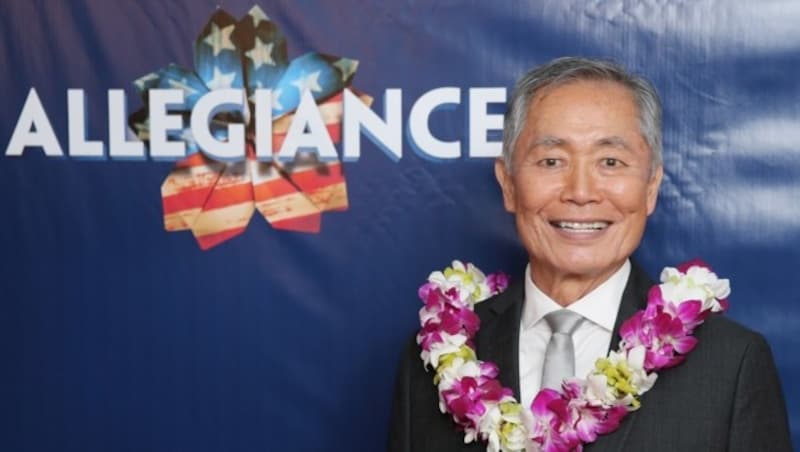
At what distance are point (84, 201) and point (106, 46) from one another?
1.18 feet

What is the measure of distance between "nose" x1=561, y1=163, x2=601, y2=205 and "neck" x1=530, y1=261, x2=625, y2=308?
0.12 metres

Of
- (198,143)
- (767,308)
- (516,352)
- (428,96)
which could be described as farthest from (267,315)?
(767,308)

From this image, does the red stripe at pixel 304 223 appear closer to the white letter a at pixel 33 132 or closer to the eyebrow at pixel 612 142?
the white letter a at pixel 33 132

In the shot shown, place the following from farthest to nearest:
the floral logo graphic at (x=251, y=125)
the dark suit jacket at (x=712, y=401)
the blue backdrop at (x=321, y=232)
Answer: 1. the floral logo graphic at (x=251, y=125)
2. the blue backdrop at (x=321, y=232)
3. the dark suit jacket at (x=712, y=401)

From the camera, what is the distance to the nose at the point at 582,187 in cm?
153

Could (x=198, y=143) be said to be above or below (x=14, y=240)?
above

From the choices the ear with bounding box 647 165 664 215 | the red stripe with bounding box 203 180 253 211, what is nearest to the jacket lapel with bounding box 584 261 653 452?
the ear with bounding box 647 165 664 215

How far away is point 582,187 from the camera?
5.00ft

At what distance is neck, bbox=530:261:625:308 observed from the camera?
160 centimetres

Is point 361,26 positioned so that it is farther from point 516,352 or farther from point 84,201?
point 516,352

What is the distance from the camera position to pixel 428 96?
2.29 m

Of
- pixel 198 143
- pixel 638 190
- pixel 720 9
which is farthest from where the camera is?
pixel 198 143

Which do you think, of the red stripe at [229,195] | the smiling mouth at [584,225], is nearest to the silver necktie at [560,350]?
the smiling mouth at [584,225]

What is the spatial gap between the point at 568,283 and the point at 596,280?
0.14ft
